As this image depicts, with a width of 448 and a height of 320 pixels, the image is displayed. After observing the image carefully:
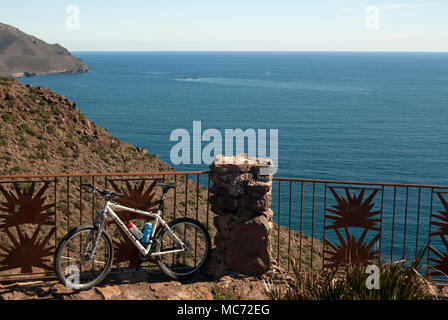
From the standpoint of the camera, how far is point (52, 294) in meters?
5.72

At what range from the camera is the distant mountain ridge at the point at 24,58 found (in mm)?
170000

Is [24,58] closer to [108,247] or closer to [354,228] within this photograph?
[354,228]

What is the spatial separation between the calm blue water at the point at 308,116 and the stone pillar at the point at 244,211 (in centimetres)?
Answer: 4070

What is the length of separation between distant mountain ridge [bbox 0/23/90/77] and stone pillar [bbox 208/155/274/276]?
557 feet

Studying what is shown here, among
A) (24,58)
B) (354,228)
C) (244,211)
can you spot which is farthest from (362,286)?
(24,58)

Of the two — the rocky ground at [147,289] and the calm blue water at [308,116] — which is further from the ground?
the rocky ground at [147,289]

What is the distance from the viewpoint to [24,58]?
17650 centimetres

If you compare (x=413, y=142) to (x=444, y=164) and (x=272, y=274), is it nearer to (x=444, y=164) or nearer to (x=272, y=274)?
(x=444, y=164)

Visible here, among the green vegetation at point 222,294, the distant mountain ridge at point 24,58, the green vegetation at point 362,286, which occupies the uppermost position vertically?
the distant mountain ridge at point 24,58

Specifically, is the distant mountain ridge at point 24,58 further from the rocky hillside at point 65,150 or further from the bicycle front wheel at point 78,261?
the bicycle front wheel at point 78,261

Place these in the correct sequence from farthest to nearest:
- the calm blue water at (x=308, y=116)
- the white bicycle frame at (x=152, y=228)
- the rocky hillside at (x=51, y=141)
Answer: the calm blue water at (x=308, y=116)
the rocky hillside at (x=51, y=141)
the white bicycle frame at (x=152, y=228)

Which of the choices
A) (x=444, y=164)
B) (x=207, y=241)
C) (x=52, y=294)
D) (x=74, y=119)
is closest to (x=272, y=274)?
(x=207, y=241)

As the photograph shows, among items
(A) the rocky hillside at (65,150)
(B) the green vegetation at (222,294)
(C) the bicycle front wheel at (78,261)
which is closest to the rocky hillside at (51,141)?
(A) the rocky hillside at (65,150)

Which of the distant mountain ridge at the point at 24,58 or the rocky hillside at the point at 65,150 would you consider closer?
the rocky hillside at the point at 65,150
